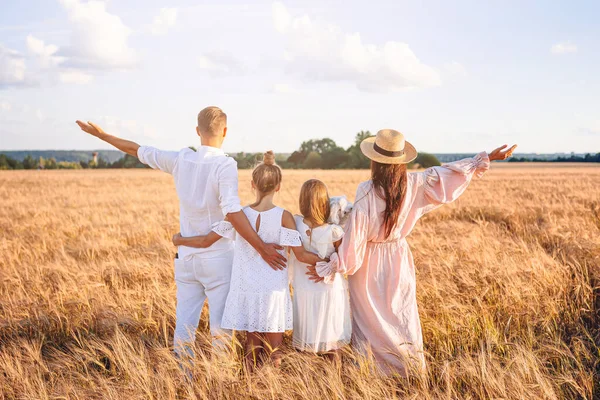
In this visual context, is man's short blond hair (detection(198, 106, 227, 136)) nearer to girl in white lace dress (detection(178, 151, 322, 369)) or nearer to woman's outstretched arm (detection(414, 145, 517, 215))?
girl in white lace dress (detection(178, 151, 322, 369))

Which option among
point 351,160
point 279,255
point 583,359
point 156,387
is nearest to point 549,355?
point 583,359

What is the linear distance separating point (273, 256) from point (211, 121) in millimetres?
973

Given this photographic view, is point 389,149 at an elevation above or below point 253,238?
above

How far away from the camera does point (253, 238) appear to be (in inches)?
125

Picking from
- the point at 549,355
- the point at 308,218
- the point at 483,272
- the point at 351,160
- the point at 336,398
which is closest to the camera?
the point at 336,398

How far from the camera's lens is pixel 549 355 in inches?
144

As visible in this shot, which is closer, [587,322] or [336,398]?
[336,398]

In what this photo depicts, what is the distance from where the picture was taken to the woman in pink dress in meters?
3.34

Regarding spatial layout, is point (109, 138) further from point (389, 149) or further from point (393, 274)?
point (393, 274)

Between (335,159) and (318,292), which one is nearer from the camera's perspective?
(318,292)

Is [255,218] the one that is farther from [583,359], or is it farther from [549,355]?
[583,359]

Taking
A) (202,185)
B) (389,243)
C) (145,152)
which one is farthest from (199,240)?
(389,243)

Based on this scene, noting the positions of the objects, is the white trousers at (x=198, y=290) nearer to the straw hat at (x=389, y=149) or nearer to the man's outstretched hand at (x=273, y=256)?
the man's outstretched hand at (x=273, y=256)

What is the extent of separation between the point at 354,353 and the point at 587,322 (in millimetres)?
2410
